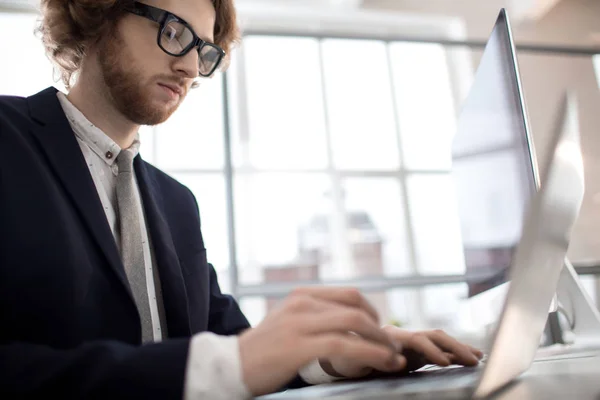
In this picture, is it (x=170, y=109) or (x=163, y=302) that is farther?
(x=170, y=109)

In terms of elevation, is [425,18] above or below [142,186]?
above

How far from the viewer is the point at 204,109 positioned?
3.70 meters

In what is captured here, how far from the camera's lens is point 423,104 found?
407 cm

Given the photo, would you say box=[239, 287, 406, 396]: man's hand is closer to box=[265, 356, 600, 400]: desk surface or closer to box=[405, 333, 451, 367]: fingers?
box=[265, 356, 600, 400]: desk surface

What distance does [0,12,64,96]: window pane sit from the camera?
3.29 metres

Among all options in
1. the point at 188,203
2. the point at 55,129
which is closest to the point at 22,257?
the point at 55,129

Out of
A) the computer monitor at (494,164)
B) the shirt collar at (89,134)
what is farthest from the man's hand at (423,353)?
the shirt collar at (89,134)

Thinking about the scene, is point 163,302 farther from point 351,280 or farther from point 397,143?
point 397,143

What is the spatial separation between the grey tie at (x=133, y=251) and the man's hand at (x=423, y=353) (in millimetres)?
353

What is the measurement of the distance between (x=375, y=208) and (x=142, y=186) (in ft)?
9.53

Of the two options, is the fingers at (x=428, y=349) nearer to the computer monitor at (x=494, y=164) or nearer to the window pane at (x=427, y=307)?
the computer monitor at (x=494, y=164)

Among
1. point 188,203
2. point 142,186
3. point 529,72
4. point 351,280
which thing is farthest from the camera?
point 529,72

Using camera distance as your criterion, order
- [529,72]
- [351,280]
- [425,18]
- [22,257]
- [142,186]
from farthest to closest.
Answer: [425,18]
[529,72]
[351,280]
[142,186]
[22,257]

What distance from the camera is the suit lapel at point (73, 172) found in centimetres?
79
